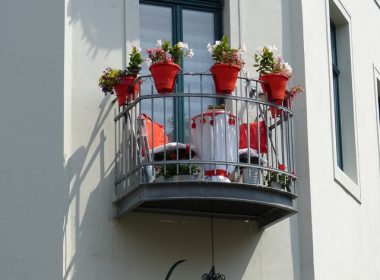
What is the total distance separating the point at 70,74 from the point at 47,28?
541mm

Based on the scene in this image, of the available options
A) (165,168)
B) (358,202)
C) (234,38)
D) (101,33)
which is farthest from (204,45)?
(358,202)

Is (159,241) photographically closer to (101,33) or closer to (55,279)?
(55,279)

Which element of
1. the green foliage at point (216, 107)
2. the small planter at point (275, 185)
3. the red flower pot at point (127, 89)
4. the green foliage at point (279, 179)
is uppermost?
the red flower pot at point (127, 89)

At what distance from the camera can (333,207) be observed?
14.1 metres

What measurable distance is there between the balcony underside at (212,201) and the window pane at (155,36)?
1.02 metres

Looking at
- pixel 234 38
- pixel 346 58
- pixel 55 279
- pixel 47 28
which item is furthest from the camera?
pixel 346 58

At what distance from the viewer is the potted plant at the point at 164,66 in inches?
461

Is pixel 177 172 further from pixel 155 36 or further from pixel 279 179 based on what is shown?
pixel 155 36

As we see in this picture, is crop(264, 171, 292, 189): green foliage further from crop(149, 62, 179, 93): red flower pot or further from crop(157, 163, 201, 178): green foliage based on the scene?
crop(149, 62, 179, 93): red flower pot

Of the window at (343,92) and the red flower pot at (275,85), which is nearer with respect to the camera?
the red flower pot at (275,85)

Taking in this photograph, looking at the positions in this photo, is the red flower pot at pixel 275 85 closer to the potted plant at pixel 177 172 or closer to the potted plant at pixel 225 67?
the potted plant at pixel 225 67

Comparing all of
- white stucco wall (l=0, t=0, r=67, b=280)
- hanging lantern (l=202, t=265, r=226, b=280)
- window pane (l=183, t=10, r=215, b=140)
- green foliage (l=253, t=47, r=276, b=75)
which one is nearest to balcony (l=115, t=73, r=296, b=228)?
green foliage (l=253, t=47, r=276, b=75)

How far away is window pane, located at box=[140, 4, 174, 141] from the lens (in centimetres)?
1291

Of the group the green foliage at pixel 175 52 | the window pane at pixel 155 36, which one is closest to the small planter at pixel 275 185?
the window pane at pixel 155 36
